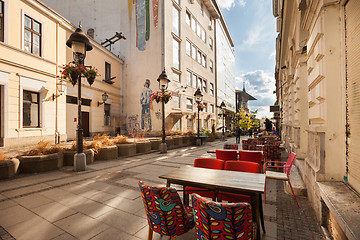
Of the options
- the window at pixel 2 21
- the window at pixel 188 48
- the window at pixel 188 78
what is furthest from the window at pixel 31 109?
the window at pixel 188 48

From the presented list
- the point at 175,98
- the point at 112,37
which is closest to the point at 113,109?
the point at 175,98

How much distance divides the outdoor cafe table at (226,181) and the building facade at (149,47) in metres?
16.0

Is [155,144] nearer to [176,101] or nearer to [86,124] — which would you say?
[86,124]

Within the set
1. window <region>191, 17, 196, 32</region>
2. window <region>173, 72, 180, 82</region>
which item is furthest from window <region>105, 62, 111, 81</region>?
window <region>191, 17, 196, 32</region>

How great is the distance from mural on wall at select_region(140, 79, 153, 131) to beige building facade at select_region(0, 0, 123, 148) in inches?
243

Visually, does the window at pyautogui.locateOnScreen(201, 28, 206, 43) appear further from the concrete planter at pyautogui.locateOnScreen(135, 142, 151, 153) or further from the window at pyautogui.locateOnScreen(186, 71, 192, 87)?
the concrete planter at pyautogui.locateOnScreen(135, 142, 151, 153)

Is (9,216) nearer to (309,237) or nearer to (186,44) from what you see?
(309,237)

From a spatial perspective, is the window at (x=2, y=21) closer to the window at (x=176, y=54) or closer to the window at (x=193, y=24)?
the window at (x=176, y=54)

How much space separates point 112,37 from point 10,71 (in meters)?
13.3

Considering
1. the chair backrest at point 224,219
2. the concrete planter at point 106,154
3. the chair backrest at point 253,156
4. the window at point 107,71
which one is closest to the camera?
the chair backrest at point 224,219

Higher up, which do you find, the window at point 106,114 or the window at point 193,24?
the window at point 193,24

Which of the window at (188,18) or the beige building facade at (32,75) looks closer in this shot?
the beige building facade at (32,75)

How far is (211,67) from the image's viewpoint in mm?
30859

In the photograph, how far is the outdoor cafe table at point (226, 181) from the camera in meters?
2.36
